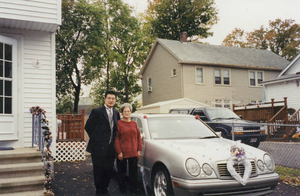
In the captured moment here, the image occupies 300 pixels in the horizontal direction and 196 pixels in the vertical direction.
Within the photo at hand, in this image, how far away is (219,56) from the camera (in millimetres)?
27266

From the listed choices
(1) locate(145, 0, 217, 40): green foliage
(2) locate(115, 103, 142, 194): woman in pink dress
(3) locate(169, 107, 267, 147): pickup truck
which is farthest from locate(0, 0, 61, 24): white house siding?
(1) locate(145, 0, 217, 40): green foliage

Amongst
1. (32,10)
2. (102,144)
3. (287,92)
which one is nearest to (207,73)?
(287,92)

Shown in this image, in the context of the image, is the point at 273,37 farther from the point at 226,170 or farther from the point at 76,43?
the point at 226,170

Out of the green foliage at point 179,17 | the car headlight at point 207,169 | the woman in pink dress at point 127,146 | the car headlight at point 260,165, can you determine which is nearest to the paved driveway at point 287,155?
the car headlight at point 260,165

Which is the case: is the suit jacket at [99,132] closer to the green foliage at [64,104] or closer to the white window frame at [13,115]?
the white window frame at [13,115]

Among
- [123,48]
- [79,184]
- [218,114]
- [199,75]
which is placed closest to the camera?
[79,184]

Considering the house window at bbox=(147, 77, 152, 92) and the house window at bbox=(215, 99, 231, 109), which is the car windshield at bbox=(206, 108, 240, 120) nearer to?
the house window at bbox=(215, 99, 231, 109)

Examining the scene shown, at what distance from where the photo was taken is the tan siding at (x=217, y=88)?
24.6 metres

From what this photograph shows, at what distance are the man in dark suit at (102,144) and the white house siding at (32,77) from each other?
2.91m

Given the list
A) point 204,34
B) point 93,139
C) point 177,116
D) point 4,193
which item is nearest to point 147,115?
point 177,116

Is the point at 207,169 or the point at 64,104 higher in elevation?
the point at 64,104

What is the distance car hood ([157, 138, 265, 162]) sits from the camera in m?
4.71

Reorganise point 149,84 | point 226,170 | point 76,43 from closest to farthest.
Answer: point 226,170, point 76,43, point 149,84

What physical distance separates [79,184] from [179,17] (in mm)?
34669
